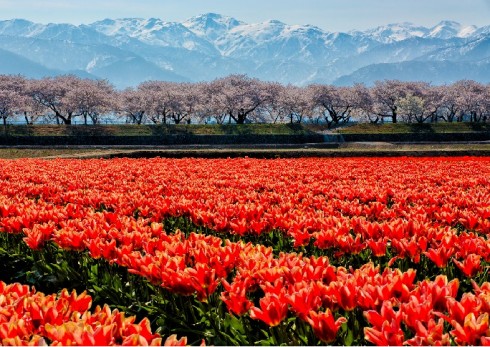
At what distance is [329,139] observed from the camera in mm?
60062

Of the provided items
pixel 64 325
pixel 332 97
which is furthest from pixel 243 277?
pixel 332 97

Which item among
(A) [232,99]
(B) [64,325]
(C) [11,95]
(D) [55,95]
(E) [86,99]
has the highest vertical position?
(D) [55,95]

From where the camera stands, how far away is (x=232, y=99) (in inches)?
3206

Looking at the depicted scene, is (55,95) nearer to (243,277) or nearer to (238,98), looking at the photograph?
(238,98)

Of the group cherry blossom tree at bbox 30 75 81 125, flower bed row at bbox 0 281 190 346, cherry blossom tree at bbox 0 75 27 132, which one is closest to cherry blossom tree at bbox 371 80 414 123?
cherry blossom tree at bbox 30 75 81 125

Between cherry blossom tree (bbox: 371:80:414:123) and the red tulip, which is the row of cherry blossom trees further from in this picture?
the red tulip

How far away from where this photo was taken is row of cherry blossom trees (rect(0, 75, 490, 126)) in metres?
81.6

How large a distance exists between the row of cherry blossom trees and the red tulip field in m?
73.9

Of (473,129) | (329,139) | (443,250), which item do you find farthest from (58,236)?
(473,129)

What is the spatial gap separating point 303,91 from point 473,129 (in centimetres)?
3508

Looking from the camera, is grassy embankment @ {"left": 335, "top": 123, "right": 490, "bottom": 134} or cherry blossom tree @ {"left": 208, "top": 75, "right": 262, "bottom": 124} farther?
cherry blossom tree @ {"left": 208, "top": 75, "right": 262, "bottom": 124}

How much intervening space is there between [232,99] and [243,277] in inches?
3079

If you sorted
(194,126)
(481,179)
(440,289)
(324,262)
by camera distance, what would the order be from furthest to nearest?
1. (194,126)
2. (481,179)
3. (324,262)
4. (440,289)

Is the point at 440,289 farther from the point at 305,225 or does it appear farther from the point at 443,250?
the point at 305,225
